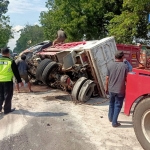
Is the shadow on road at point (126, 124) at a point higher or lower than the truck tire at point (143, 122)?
lower

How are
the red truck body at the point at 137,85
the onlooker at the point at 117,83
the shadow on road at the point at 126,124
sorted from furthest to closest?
the shadow on road at the point at 126,124 → the onlooker at the point at 117,83 → the red truck body at the point at 137,85

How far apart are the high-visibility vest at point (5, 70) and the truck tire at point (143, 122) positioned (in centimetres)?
328

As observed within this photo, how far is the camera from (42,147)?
435 centimetres

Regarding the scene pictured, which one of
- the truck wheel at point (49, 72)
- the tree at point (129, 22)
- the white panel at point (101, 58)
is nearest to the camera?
the white panel at point (101, 58)

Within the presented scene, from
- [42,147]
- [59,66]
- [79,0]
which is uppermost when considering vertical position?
[79,0]

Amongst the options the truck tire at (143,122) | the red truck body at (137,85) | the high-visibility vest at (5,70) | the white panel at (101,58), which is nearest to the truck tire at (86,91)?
the white panel at (101,58)

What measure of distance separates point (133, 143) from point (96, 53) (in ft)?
12.8

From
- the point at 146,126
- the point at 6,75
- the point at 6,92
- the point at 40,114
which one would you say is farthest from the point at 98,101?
the point at 146,126

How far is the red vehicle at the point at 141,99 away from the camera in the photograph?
12.9ft

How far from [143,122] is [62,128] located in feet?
5.86

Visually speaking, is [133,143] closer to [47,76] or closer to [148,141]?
[148,141]

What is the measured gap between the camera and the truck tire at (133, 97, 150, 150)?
13.0ft

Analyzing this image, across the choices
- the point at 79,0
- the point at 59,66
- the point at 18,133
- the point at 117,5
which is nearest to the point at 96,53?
the point at 59,66

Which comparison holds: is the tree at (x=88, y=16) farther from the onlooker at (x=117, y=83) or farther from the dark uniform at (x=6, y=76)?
the onlooker at (x=117, y=83)
